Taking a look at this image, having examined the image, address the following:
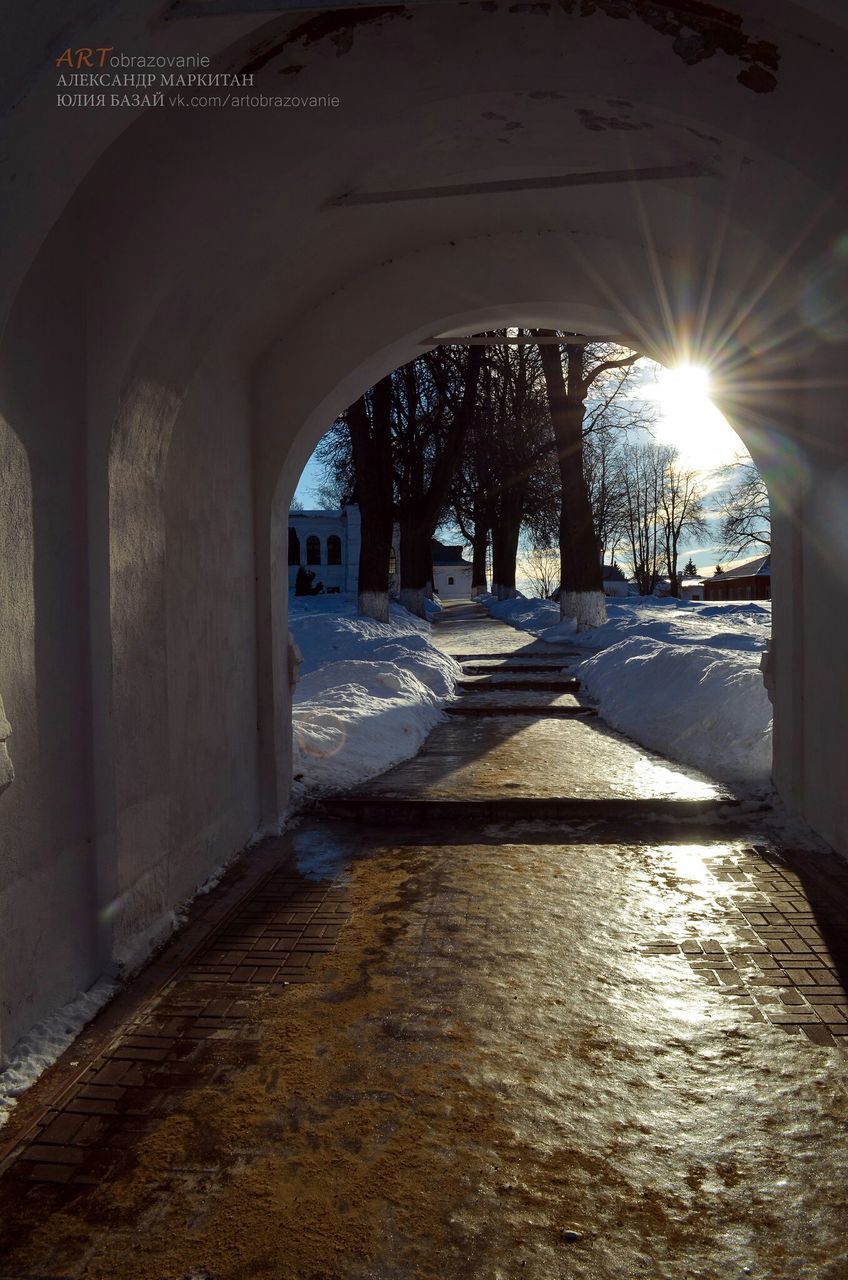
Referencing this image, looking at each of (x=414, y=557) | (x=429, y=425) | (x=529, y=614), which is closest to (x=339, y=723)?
(x=429, y=425)

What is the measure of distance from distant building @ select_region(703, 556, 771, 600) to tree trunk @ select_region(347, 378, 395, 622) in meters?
39.7

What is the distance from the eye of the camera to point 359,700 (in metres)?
8.25

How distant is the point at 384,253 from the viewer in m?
5.32

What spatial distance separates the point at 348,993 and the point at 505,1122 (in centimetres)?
95

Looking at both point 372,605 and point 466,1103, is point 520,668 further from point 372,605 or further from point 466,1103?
point 466,1103

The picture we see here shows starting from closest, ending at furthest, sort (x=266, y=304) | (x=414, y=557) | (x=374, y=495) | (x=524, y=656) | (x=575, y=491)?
(x=266, y=304) → (x=524, y=656) → (x=374, y=495) → (x=575, y=491) → (x=414, y=557)

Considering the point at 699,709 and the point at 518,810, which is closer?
the point at 518,810

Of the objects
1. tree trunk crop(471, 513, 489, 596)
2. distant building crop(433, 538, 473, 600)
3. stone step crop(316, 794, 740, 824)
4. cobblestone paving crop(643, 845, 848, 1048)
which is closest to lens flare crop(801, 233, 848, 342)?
cobblestone paving crop(643, 845, 848, 1048)

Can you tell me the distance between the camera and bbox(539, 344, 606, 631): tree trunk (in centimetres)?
1695

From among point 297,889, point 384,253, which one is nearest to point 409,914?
point 297,889

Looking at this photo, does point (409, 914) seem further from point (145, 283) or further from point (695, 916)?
point (145, 283)

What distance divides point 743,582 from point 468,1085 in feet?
191

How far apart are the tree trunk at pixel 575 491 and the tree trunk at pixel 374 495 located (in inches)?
123

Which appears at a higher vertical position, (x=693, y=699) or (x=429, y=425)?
(x=429, y=425)
